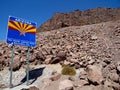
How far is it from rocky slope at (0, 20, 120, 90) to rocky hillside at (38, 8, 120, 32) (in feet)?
35.2

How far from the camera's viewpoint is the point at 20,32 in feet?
47.3

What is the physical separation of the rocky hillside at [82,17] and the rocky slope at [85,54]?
423 inches

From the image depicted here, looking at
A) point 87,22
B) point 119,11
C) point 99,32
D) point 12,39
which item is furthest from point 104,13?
point 12,39

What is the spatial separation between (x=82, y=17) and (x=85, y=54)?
1982 centimetres

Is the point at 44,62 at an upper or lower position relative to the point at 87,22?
lower

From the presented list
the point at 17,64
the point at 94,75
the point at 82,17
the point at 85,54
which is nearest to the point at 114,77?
the point at 94,75

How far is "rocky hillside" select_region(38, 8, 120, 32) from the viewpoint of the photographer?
110 ft

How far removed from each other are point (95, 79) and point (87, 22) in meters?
21.9

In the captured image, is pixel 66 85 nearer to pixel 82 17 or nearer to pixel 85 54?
pixel 85 54

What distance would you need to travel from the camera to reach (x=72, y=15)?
3662cm

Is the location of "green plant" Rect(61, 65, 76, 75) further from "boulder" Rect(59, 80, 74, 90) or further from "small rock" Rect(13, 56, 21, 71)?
"small rock" Rect(13, 56, 21, 71)

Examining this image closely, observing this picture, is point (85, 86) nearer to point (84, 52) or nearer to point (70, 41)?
point (84, 52)

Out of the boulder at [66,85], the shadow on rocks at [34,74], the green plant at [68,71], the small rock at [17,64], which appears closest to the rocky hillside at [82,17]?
the small rock at [17,64]

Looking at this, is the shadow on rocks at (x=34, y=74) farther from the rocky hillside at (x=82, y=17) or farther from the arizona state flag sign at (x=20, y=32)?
the rocky hillside at (x=82, y=17)
